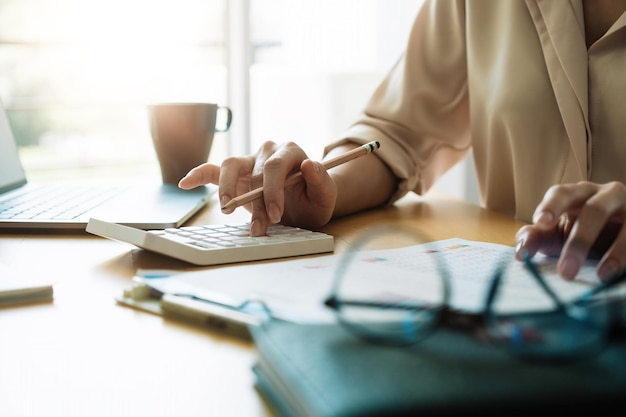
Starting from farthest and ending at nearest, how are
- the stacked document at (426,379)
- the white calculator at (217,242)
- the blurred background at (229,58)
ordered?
the blurred background at (229,58)
the white calculator at (217,242)
the stacked document at (426,379)

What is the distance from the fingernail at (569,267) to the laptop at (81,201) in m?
0.45

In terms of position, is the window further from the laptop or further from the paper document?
the paper document

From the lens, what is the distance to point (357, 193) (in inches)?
39.5

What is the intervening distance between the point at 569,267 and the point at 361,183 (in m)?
0.50

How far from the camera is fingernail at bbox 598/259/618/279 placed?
55 cm

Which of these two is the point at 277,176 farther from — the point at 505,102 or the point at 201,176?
the point at 505,102

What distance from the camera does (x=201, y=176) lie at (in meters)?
0.91

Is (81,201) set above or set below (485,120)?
below

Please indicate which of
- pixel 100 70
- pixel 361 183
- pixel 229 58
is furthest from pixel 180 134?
pixel 100 70

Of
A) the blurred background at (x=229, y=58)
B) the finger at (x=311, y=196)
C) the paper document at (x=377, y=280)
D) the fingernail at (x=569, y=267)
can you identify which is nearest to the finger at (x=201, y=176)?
the finger at (x=311, y=196)

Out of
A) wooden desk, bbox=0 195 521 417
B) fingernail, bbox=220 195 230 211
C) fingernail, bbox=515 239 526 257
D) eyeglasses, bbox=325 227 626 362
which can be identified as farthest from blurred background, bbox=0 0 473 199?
eyeglasses, bbox=325 227 626 362

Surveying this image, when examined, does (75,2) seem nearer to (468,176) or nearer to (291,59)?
(291,59)

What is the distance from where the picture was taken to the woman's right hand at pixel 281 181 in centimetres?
81

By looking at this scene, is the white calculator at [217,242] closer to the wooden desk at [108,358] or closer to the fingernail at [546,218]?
the wooden desk at [108,358]
